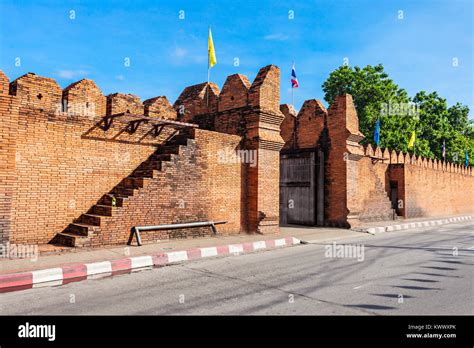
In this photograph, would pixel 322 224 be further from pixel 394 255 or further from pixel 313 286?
pixel 313 286

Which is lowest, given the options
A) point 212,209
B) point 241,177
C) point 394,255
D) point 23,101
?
point 394,255

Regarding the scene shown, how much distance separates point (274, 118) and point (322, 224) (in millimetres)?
5905

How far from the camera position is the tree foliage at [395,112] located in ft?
107

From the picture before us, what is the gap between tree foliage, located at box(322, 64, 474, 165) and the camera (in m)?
32.7

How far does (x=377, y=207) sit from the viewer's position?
64.0ft

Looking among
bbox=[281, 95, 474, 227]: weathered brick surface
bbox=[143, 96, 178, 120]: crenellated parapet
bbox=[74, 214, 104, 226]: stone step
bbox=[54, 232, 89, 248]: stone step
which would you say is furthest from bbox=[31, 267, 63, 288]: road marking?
bbox=[281, 95, 474, 227]: weathered brick surface

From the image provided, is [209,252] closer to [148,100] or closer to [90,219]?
[90,219]

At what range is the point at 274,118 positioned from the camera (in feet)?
42.1

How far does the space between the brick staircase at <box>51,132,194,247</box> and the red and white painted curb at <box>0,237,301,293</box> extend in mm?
1667

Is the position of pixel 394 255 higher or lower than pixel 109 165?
lower

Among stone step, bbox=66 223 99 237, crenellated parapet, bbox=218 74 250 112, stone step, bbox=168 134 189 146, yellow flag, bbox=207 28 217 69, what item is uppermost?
yellow flag, bbox=207 28 217 69

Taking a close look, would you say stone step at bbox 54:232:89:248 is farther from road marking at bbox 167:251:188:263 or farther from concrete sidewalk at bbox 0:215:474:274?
road marking at bbox 167:251:188:263
